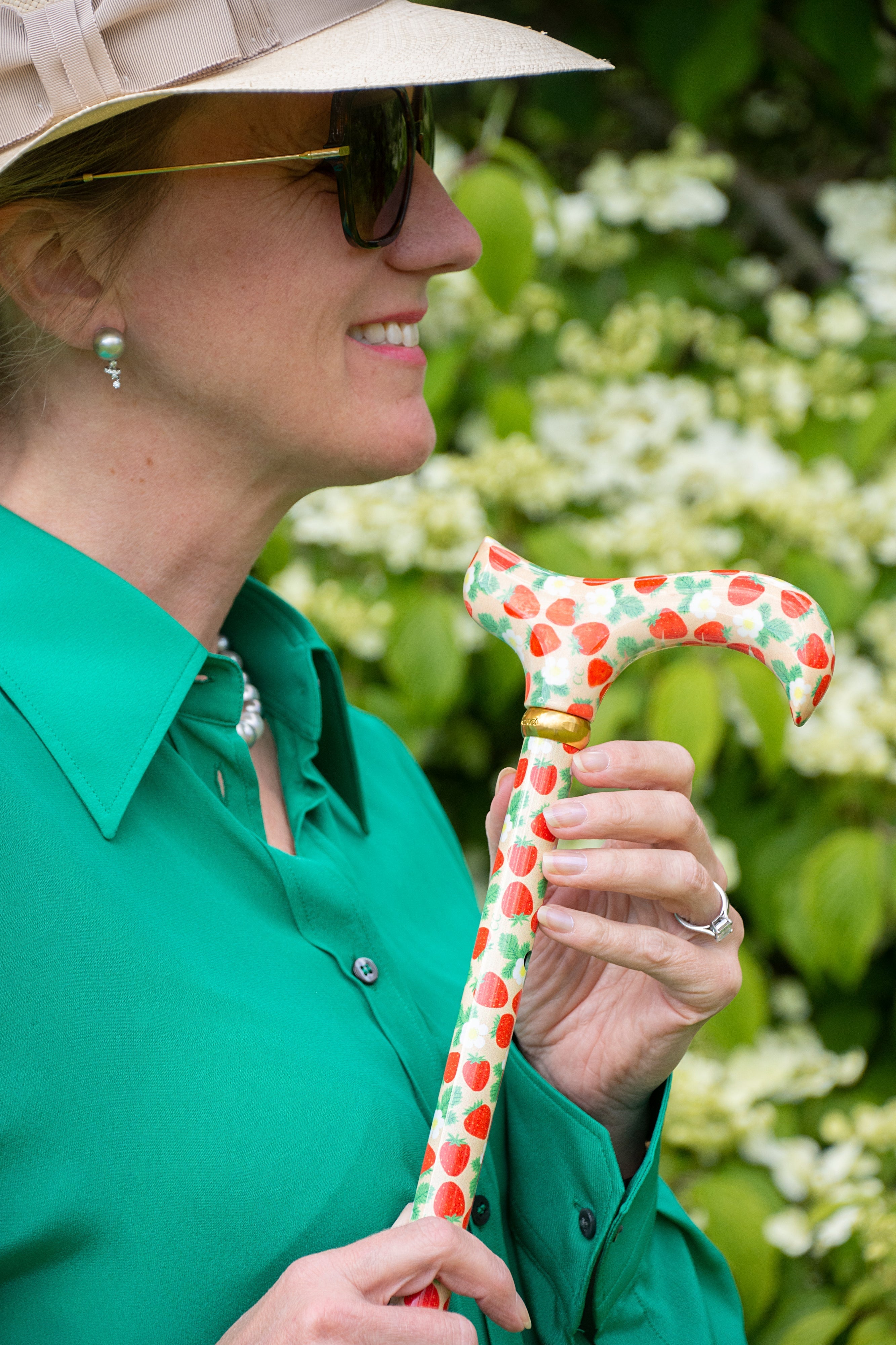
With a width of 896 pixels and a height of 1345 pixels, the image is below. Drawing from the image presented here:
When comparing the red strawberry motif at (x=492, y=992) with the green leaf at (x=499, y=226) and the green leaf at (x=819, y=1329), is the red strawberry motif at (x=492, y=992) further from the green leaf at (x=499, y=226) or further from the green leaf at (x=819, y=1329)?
the green leaf at (x=499, y=226)

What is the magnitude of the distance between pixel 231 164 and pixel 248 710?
594 millimetres

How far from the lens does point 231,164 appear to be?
44.2 inches

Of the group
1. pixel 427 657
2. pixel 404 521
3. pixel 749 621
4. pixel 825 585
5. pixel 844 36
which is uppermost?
pixel 749 621

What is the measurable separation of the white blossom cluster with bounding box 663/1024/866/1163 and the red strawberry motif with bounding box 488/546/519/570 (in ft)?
4.53

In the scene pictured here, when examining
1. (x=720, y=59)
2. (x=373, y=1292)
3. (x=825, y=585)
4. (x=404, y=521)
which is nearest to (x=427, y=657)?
(x=404, y=521)

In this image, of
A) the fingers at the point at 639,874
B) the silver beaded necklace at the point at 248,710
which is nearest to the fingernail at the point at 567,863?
the fingers at the point at 639,874

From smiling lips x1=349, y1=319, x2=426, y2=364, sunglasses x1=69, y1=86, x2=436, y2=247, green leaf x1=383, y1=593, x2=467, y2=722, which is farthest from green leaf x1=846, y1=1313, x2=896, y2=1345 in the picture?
sunglasses x1=69, y1=86, x2=436, y2=247

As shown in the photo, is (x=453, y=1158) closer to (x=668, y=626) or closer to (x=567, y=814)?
(x=567, y=814)

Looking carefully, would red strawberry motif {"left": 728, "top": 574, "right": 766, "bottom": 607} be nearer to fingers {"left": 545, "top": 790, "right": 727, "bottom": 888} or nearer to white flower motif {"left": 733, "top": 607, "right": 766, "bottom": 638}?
white flower motif {"left": 733, "top": 607, "right": 766, "bottom": 638}

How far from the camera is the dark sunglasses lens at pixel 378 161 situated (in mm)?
1185

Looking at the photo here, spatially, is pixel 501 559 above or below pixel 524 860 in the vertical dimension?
above

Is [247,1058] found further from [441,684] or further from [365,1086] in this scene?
[441,684]

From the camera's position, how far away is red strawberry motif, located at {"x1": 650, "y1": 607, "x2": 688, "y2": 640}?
992 millimetres

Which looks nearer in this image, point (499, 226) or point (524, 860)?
point (524, 860)
